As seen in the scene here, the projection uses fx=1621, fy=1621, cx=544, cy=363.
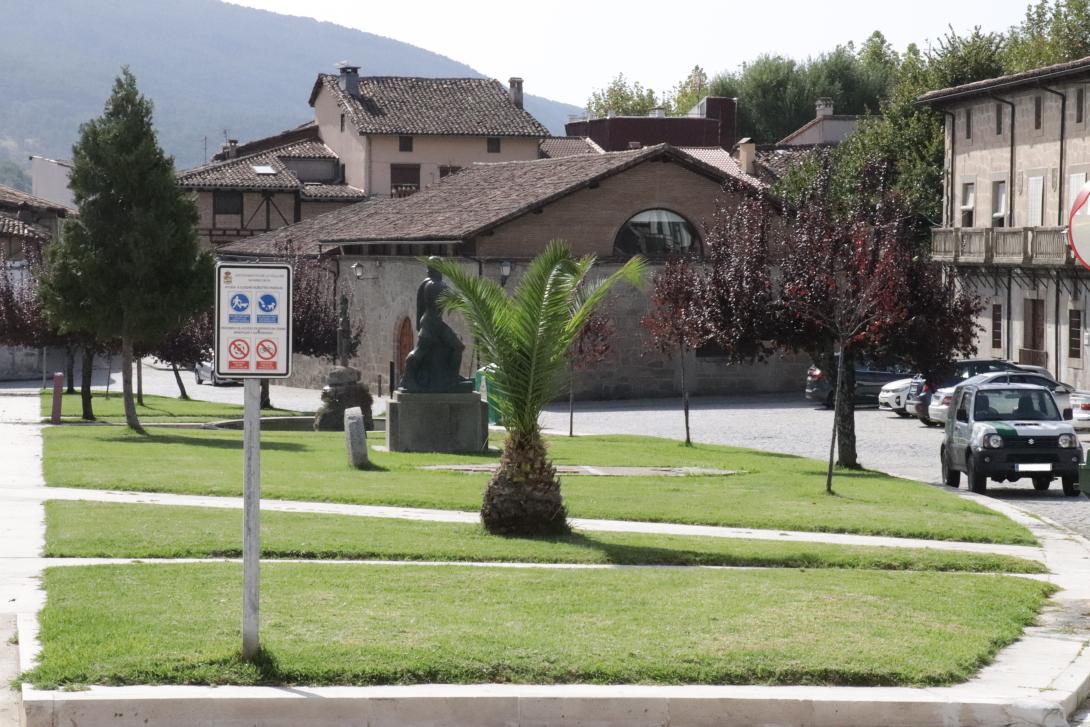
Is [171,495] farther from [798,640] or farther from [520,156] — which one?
[520,156]

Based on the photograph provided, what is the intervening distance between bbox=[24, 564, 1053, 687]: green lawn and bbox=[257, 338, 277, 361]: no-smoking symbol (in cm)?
177

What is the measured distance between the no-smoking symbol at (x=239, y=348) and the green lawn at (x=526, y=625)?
5.82 ft

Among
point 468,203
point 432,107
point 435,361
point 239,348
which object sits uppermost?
point 432,107

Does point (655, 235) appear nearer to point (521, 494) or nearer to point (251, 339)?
point (521, 494)

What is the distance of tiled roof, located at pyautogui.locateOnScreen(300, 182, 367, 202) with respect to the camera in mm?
79188

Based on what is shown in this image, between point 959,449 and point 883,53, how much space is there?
9858 cm

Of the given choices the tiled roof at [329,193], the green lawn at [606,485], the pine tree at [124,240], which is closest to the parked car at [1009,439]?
the green lawn at [606,485]

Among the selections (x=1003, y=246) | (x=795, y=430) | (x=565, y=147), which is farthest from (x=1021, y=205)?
(x=565, y=147)

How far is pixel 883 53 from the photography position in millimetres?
118688

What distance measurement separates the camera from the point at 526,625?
1074 centimetres

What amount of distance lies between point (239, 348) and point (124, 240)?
22.8 m

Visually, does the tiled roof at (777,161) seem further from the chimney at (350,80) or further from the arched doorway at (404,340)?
the chimney at (350,80)

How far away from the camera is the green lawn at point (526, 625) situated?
9461 mm

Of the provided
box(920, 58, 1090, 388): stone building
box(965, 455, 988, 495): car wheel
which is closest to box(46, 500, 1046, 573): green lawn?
box(965, 455, 988, 495): car wheel
